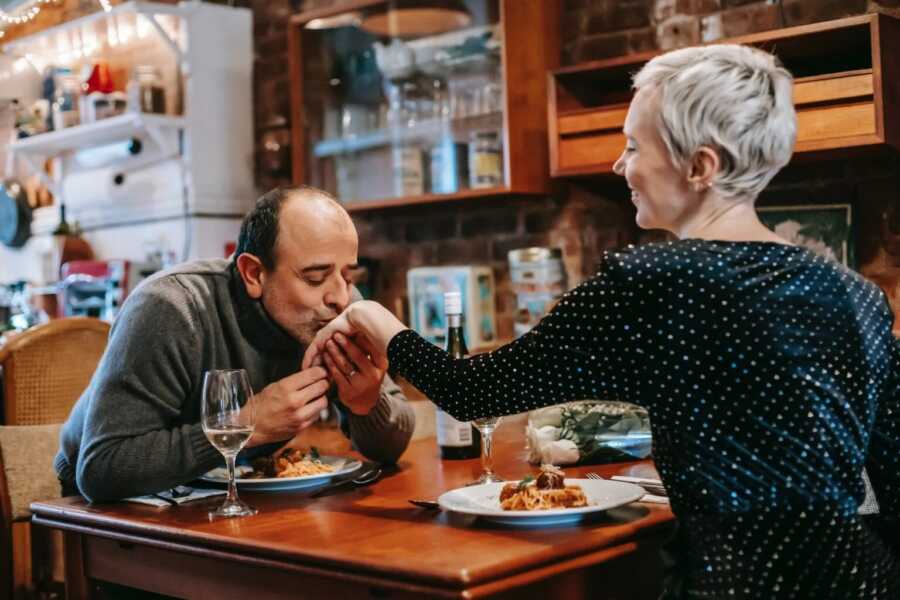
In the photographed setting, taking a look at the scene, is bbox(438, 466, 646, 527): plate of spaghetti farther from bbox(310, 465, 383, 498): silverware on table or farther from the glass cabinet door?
the glass cabinet door

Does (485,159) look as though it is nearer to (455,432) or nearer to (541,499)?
(455,432)

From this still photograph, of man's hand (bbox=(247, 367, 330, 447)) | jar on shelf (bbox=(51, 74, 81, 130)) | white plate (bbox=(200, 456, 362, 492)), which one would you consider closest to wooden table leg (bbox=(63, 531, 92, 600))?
white plate (bbox=(200, 456, 362, 492))

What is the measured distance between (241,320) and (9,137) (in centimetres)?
374

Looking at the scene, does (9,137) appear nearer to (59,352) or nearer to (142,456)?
(59,352)

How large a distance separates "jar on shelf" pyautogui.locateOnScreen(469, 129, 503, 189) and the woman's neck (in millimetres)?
1935

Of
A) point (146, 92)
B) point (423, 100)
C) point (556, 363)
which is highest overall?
point (146, 92)

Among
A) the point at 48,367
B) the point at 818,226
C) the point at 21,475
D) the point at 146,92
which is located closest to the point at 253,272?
the point at 21,475

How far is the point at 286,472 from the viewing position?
1.89 m

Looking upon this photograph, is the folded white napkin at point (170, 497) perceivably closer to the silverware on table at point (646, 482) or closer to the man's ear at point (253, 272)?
the man's ear at point (253, 272)

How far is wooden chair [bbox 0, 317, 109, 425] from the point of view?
3170mm

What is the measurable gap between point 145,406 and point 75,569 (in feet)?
0.99

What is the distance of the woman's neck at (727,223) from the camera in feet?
4.64

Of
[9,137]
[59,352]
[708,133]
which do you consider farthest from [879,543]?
[9,137]

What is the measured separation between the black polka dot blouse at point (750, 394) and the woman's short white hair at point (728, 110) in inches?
4.6
